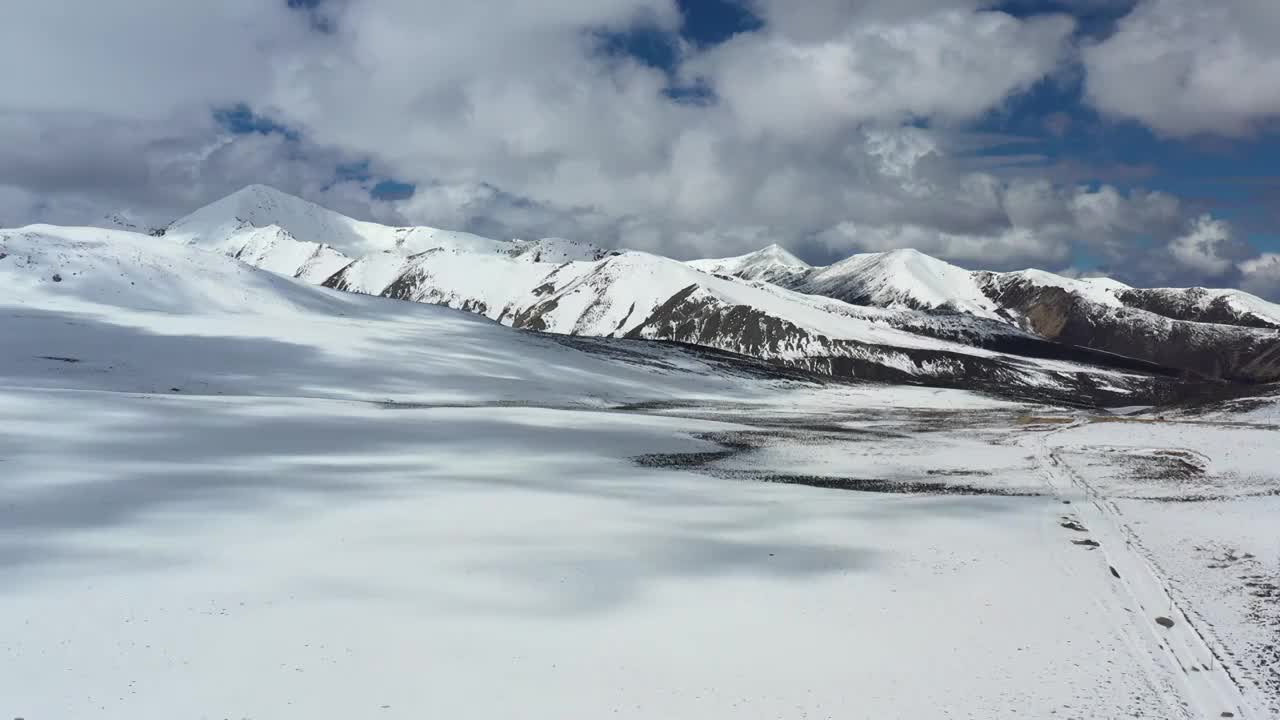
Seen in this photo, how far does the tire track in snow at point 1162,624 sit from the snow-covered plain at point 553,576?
0.39 feet

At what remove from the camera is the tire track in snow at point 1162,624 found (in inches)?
683

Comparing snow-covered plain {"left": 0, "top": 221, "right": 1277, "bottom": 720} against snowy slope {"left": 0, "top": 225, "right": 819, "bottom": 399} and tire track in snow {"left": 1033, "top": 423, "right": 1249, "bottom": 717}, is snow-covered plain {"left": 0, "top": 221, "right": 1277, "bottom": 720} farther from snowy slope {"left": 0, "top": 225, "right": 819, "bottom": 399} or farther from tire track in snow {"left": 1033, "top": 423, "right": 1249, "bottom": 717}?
snowy slope {"left": 0, "top": 225, "right": 819, "bottom": 399}

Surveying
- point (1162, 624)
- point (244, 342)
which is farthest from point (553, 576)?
point (244, 342)

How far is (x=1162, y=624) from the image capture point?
854 inches

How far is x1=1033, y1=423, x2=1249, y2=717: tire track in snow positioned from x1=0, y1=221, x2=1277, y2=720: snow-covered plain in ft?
0.39

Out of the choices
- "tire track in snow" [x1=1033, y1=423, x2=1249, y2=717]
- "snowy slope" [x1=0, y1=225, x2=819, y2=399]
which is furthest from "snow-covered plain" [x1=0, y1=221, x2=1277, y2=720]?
"snowy slope" [x1=0, y1=225, x2=819, y2=399]

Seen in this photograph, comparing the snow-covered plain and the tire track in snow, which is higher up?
the tire track in snow

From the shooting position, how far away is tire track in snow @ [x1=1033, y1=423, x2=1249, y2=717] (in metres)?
17.3

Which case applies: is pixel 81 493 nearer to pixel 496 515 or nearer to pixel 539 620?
pixel 496 515

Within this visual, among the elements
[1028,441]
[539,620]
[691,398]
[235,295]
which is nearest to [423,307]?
[235,295]

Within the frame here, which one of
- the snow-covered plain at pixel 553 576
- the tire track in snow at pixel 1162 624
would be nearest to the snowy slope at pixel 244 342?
the snow-covered plain at pixel 553 576

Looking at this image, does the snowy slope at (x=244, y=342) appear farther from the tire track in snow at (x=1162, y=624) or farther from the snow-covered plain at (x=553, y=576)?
the tire track in snow at (x=1162, y=624)

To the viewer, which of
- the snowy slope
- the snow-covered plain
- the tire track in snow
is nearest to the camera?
the snow-covered plain

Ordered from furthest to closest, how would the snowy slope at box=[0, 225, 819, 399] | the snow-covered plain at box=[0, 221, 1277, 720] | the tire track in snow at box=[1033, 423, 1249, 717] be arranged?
the snowy slope at box=[0, 225, 819, 399]
the tire track in snow at box=[1033, 423, 1249, 717]
the snow-covered plain at box=[0, 221, 1277, 720]
